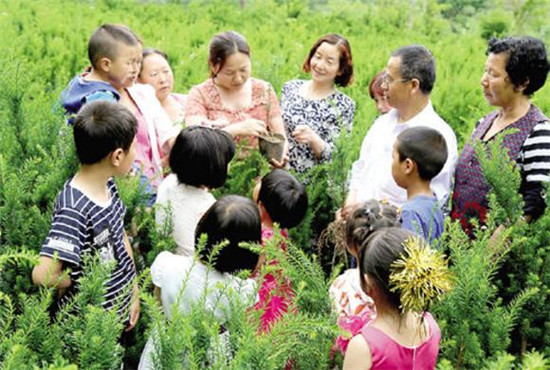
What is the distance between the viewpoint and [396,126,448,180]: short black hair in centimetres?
312

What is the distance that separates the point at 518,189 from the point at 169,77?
104 inches

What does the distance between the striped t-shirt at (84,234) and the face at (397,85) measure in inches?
67.1

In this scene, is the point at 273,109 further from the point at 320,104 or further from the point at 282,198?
the point at 282,198

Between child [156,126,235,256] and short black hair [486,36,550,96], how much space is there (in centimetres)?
157

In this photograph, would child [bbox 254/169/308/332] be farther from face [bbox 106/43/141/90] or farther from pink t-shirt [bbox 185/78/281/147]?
face [bbox 106/43/141/90]

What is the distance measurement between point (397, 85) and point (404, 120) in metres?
0.23

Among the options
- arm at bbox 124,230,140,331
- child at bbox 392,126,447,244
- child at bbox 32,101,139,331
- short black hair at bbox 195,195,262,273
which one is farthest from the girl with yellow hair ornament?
arm at bbox 124,230,140,331

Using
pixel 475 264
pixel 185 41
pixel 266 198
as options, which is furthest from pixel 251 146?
pixel 185 41

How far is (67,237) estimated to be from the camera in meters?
2.56

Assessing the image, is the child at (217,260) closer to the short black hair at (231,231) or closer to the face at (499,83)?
the short black hair at (231,231)

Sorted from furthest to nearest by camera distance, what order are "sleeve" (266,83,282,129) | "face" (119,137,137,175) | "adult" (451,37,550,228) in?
"sleeve" (266,83,282,129)
"adult" (451,37,550,228)
"face" (119,137,137,175)

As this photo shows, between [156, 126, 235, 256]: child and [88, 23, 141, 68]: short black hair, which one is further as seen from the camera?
[88, 23, 141, 68]: short black hair

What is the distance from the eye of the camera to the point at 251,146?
13.2 feet

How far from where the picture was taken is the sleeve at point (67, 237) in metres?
2.52
